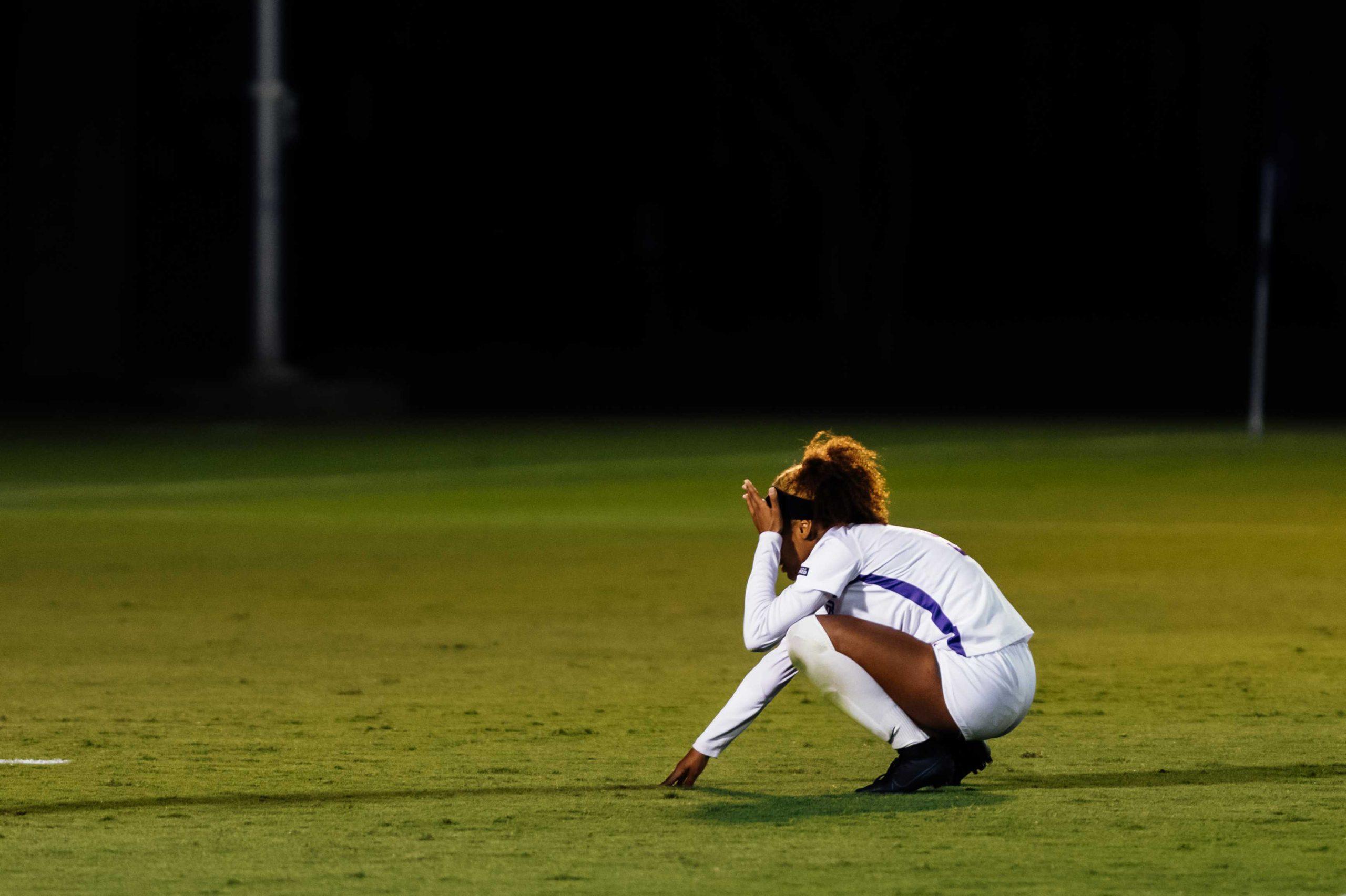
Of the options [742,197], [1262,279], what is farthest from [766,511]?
[742,197]

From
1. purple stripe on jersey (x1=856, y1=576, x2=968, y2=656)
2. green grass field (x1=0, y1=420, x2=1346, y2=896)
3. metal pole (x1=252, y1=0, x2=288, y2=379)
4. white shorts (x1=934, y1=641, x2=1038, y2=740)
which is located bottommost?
green grass field (x1=0, y1=420, x2=1346, y2=896)

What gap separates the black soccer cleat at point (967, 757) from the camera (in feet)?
23.5

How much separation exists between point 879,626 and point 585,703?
9.11ft

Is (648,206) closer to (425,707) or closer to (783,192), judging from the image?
(783,192)

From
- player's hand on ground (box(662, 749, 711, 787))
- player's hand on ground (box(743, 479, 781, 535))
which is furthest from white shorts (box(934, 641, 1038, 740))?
Answer: player's hand on ground (box(662, 749, 711, 787))

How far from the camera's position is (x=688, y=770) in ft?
24.2

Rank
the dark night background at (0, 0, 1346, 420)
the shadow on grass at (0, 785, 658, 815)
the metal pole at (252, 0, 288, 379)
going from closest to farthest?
the shadow on grass at (0, 785, 658, 815) → the metal pole at (252, 0, 288, 379) → the dark night background at (0, 0, 1346, 420)

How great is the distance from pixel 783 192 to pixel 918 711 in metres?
42.5

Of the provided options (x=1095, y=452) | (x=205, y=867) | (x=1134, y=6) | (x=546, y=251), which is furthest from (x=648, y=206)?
(x=205, y=867)

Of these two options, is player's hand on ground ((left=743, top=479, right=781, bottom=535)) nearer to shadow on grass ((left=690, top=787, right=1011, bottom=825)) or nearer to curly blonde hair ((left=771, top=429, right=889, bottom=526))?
curly blonde hair ((left=771, top=429, right=889, bottom=526))

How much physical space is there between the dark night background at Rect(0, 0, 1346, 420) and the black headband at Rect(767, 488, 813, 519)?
113ft

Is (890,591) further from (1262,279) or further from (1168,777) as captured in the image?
(1262,279)

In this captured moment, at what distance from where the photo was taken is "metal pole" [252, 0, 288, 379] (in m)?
26.9

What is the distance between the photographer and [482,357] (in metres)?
47.4
